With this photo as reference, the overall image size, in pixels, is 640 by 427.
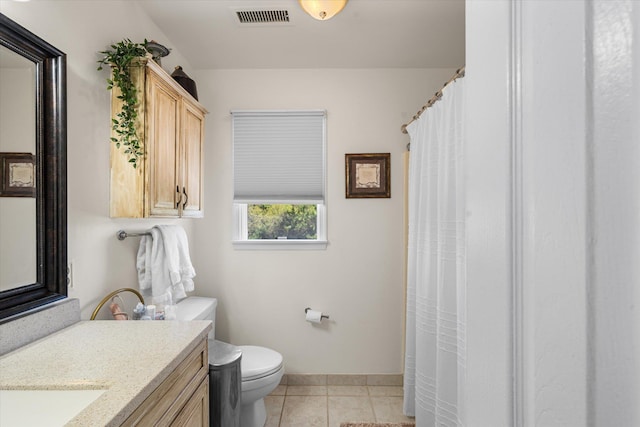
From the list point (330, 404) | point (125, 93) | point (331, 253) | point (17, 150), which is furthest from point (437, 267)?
point (17, 150)

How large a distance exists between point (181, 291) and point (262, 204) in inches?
42.0

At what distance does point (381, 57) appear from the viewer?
267cm

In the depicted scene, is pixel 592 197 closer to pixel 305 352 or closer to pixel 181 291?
pixel 181 291

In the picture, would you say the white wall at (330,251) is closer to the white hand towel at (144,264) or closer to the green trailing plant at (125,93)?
the white hand towel at (144,264)

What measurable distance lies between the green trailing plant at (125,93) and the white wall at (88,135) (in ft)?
0.22

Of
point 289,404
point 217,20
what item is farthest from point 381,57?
point 289,404

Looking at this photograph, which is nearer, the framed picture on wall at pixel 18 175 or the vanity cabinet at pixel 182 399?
the vanity cabinet at pixel 182 399

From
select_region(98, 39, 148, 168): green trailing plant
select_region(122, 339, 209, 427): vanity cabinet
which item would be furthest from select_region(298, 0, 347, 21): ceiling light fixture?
select_region(122, 339, 209, 427): vanity cabinet

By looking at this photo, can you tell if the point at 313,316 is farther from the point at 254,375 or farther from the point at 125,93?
the point at 125,93

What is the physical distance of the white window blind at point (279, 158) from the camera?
2.87 meters

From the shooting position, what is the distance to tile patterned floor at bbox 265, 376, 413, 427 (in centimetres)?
237

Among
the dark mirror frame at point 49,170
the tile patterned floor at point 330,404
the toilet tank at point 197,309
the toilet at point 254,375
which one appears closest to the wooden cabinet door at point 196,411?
the toilet at point 254,375

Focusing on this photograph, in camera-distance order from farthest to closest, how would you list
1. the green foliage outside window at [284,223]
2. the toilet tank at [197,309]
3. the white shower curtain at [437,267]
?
the green foliage outside window at [284,223], the toilet tank at [197,309], the white shower curtain at [437,267]

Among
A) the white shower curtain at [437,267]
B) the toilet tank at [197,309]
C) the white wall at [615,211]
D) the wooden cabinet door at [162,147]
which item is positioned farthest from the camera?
the toilet tank at [197,309]
